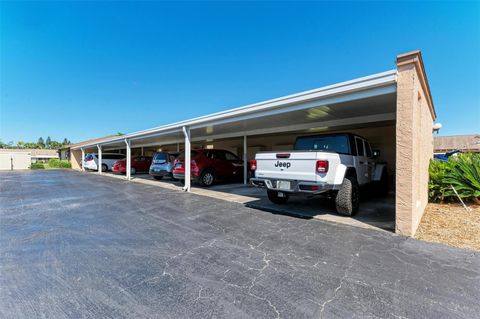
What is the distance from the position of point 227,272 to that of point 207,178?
7910 millimetres

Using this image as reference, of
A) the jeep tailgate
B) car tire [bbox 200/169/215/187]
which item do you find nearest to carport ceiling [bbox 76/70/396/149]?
the jeep tailgate

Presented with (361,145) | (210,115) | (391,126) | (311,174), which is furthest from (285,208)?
(391,126)

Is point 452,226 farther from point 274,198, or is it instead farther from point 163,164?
point 163,164

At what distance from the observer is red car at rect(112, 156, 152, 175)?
57.0 ft

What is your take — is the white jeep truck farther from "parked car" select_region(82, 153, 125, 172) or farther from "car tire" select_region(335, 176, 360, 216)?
"parked car" select_region(82, 153, 125, 172)

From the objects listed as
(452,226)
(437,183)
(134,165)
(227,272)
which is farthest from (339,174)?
(134,165)

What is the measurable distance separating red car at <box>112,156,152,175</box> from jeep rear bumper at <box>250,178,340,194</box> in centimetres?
1493

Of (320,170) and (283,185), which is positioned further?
(283,185)

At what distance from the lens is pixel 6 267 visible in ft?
9.25

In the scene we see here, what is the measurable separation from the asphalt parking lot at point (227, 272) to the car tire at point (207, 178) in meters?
5.45

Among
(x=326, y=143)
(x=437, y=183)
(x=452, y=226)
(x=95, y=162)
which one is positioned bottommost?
(x=452, y=226)

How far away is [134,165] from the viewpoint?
17.8 metres

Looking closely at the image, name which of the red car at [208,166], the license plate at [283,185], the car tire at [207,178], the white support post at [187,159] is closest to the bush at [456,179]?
the license plate at [283,185]

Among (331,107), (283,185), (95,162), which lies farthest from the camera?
(95,162)
